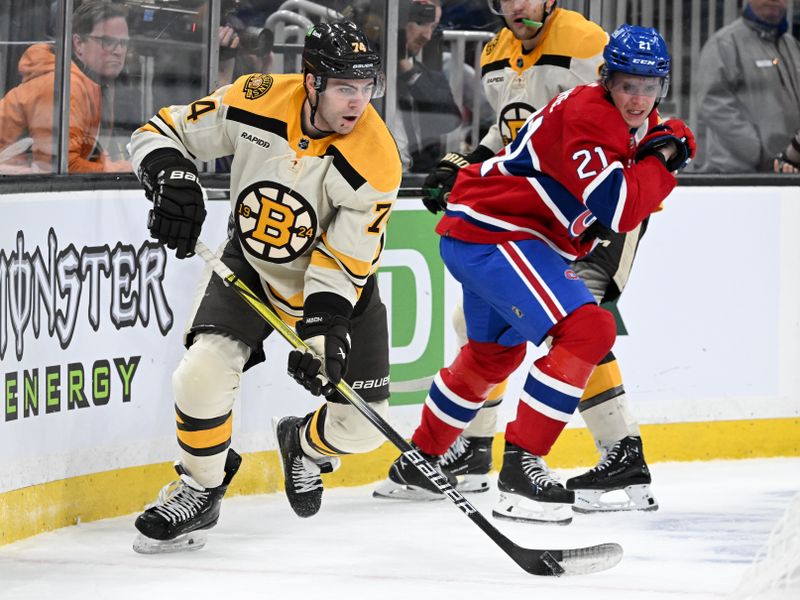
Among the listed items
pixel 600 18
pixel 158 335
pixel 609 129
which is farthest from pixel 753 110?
pixel 158 335

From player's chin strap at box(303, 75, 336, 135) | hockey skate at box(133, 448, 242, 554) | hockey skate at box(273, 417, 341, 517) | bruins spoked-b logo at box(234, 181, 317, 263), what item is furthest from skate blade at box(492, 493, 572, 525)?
player's chin strap at box(303, 75, 336, 135)

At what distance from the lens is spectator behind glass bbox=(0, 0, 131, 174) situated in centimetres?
387

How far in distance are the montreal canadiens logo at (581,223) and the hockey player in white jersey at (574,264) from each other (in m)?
0.25

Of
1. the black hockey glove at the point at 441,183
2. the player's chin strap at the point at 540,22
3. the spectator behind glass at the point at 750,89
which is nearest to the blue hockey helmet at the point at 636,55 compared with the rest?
the player's chin strap at the point at 540,22

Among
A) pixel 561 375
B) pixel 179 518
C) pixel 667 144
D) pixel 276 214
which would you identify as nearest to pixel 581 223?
pixel 667 144

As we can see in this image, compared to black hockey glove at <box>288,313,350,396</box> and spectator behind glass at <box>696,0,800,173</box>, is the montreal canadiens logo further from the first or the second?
spectator behind glass at <box>696,0,800,173</box>

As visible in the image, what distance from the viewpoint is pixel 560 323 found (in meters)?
3.68

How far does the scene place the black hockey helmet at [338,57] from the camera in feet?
11.2

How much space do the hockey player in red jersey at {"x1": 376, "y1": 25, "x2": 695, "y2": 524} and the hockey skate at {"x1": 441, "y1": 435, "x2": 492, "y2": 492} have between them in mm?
571

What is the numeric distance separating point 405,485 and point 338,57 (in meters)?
1.35

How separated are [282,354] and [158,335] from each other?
0.42m

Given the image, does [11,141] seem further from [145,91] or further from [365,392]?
[365,392]

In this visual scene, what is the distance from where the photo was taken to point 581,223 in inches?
150

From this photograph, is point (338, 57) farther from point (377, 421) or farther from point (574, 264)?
point (574, 264)
